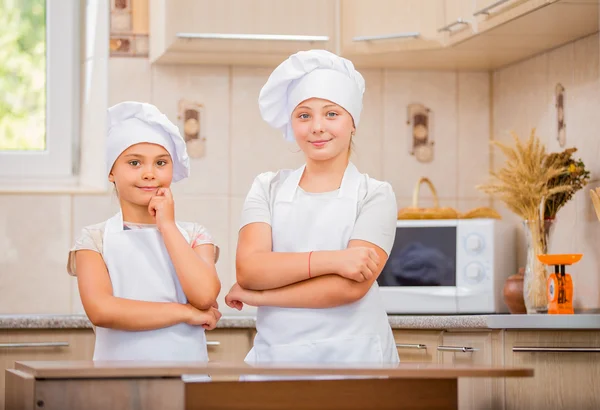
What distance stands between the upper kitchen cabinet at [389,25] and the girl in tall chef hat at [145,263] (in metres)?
1.22

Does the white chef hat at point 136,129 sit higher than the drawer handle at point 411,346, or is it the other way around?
the white chef hat at point 136,129

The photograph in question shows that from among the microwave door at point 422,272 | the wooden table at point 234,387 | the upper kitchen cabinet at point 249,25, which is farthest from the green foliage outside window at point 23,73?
the wooden table at point 234,387

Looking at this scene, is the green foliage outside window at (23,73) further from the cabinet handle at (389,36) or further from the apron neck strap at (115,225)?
the apron neck strap at (115,225)

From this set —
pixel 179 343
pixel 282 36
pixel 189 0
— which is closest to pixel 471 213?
pixel 282 36

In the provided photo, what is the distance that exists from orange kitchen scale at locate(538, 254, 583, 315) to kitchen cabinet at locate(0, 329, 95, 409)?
1.24 m

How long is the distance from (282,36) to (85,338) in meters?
1.07

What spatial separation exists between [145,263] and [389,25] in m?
1.43

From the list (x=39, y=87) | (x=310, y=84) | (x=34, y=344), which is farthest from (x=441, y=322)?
(x=39, y=87)

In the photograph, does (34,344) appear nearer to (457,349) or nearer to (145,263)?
(145,263)

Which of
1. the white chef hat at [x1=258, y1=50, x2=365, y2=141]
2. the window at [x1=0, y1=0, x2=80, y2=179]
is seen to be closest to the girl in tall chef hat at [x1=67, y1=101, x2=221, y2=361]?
the white chef hat at [x1=258, y1=50, x2=365, y2=141]

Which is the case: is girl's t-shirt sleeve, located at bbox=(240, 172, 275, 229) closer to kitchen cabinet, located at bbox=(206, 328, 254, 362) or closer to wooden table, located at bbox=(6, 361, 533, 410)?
wooden table, located at bbox=(6, 361, 533, 410)

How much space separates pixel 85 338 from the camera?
2.69m

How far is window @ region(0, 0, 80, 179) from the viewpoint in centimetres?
332

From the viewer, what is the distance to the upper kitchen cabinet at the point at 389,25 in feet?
9.71
